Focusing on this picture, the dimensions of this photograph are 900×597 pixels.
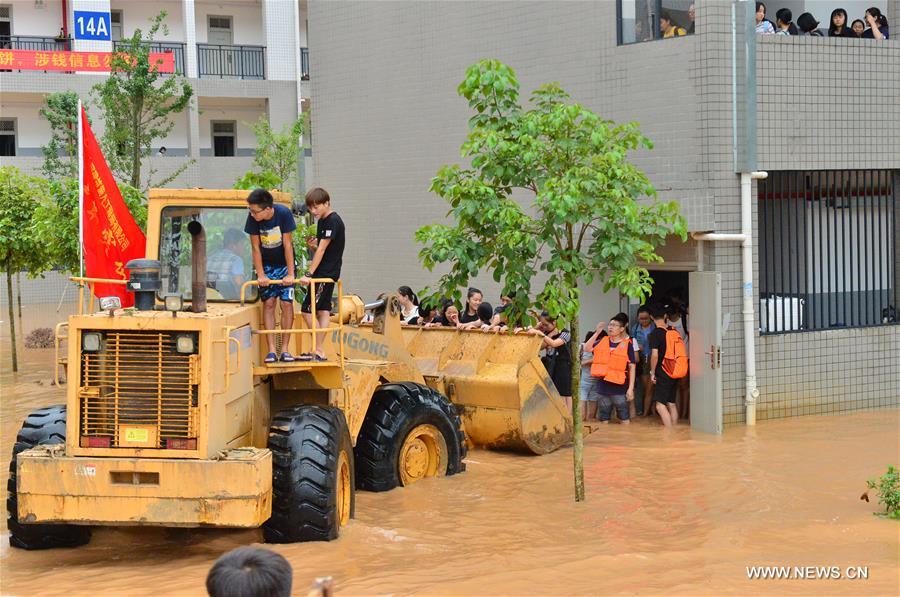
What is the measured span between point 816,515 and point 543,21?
8907 millimetres

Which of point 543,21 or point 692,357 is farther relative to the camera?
point 543,21

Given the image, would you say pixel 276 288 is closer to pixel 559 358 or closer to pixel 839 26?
pixel 559 358

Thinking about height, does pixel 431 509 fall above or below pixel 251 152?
below

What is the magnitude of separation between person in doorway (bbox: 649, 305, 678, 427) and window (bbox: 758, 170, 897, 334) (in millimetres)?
1446

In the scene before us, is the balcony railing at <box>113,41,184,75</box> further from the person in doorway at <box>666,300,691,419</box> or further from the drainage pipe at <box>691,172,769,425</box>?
the drainage pipe at <box>691,172,769,425</box>

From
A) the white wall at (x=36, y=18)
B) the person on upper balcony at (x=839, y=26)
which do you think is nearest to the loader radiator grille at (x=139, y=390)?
the person on upper balcony at (x=839, y=26)

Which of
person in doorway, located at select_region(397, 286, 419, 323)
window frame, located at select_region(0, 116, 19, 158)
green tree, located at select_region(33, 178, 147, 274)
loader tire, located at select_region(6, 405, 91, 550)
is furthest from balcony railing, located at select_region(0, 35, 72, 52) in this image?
loader tire, located at select_region(6, 405, 91, 550)

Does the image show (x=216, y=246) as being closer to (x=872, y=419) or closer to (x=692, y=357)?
(x=692, y=357)

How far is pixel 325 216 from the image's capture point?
972cm

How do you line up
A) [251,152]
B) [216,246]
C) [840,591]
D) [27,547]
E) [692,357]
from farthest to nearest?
1. [251,152]
2. [692,357]
3. [216,246]
4. [27,547]
5. [840,591]

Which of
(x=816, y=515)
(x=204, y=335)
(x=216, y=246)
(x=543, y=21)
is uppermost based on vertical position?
(x=543, y=21)

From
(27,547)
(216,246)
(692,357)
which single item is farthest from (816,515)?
(27,547)

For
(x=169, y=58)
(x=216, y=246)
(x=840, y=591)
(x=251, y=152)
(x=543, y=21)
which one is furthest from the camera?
(x=251, y=152)

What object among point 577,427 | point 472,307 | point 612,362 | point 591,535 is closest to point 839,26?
point 612,362
